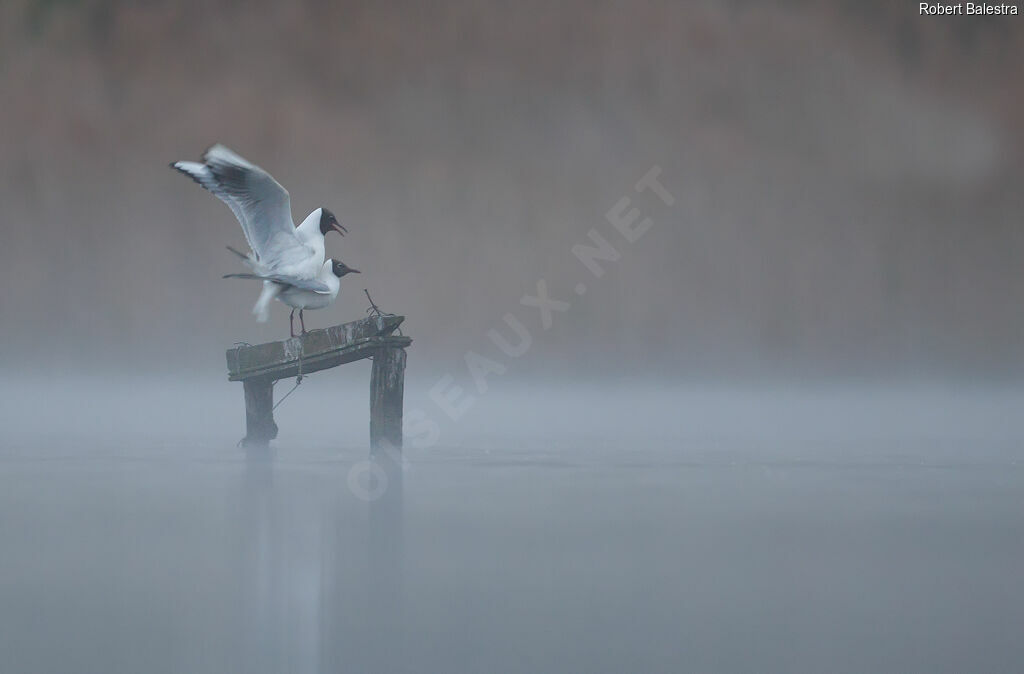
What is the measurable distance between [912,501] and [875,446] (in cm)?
482

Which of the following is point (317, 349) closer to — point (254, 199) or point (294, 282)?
point (294, 282)

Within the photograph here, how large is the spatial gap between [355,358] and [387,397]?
390 millimetres

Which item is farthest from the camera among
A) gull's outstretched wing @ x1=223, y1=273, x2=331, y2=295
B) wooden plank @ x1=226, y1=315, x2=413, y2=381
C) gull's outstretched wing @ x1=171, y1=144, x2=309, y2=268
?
wooden plank @ x1=226, y1=315, x2=413, y2=381

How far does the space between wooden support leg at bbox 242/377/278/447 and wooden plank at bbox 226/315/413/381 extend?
245mm

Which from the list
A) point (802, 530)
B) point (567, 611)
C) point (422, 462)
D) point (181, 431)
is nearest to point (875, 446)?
point (422, 462)

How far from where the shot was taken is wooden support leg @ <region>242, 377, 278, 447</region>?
33.1 ft

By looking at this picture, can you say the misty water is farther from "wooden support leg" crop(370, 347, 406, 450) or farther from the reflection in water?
"wooden support leg" crop(370, 347, 406, 450)

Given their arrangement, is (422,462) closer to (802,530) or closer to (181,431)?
(802,530)

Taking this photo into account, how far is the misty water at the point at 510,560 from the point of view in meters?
4.07

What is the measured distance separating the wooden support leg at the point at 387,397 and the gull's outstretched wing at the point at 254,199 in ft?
3.36

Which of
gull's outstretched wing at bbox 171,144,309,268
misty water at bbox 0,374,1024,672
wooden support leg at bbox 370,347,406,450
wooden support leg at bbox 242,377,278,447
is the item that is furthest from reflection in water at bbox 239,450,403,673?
wooden support leg at bbox 242,377,278,447

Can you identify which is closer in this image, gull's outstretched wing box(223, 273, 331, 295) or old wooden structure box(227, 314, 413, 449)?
gull's outstretched wing box(223, 273, 331, 295)

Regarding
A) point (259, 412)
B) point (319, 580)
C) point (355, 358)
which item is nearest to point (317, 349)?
point (355, 358)

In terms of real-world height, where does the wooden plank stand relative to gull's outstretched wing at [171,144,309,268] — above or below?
below
